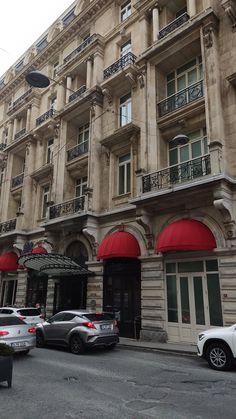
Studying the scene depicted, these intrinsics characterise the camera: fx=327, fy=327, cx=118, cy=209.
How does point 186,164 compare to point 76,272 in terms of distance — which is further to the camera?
point 76,272

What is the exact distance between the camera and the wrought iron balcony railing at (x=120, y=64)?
19047 millimetres

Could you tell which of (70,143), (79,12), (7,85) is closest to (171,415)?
(70,143)

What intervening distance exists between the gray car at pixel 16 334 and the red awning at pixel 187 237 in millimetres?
5897

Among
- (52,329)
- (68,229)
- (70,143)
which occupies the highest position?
(70,143)

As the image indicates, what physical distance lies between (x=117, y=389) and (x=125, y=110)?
621 inches

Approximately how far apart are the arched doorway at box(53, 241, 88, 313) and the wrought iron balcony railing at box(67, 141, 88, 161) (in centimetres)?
582

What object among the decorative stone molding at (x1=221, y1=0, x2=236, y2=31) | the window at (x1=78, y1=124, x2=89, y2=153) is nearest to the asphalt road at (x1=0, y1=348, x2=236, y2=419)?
the window at (x1=78, y1=124, x2=89, y2=153)

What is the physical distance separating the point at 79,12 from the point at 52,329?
898 inches

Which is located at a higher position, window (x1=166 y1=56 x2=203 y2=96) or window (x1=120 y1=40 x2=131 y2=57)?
window (x1=120 y1=40 x2=131 y2=57)

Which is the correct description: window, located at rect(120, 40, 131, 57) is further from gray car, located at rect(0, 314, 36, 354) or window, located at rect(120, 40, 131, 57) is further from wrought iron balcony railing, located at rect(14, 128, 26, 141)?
gray car, located at rect(0, 314, 36, 354)

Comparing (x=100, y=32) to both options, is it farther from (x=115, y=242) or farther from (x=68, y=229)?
(x=115, y=242)

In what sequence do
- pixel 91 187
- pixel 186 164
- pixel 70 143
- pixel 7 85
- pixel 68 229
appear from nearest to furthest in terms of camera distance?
pixel 186 164, pixel 91 187, pixel 68 229, pixel 70 143, pixel 7 85

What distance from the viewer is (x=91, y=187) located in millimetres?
18656

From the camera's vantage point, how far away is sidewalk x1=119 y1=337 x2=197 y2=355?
471 inches
